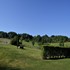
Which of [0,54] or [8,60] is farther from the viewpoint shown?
[0,54]

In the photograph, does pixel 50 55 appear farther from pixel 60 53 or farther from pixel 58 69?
pixel 58 69

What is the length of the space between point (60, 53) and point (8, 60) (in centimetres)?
1066

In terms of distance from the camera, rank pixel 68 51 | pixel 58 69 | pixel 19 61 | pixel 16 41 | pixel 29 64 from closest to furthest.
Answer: pixel 58 69 < pixel 29 64 < pixel 19 61 < pixel 68 51 < pixel 16 41

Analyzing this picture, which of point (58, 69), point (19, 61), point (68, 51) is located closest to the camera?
point (58, 69)

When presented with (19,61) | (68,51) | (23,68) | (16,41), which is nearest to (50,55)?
(68,51)

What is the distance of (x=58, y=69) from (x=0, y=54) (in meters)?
13.8

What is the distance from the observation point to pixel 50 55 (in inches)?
1332

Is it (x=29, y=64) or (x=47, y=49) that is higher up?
(x=47, y=49)

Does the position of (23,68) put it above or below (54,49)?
below

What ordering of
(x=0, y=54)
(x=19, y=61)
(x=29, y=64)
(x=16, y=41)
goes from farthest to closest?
(x=16, y=41) < (x=0, y=54) < (x=19, y=61) < (x=29, y=64)

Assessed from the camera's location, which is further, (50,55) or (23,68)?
(50,55)

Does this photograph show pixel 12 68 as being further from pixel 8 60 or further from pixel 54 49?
pixel 54 49

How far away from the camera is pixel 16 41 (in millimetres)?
53062

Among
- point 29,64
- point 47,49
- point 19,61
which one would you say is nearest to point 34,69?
point 29,64
